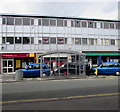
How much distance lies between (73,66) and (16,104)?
10141mm

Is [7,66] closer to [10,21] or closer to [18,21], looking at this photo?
[10,21]

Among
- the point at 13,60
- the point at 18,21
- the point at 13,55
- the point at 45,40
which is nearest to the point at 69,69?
the point at 45,40

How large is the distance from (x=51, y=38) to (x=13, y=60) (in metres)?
6.92

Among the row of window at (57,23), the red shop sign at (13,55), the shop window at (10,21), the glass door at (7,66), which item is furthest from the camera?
the row of window at (57,23)

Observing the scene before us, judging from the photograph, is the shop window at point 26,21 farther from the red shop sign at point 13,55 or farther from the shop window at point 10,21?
Answer: the red shop sign at point 13,55

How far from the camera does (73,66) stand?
1529 cm

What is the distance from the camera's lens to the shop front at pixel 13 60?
71.6ft

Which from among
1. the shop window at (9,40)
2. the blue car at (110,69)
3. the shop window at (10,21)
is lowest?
the blue car at (110,69)

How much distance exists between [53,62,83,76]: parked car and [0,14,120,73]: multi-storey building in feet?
28.1

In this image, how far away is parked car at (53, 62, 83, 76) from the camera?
14.8 m

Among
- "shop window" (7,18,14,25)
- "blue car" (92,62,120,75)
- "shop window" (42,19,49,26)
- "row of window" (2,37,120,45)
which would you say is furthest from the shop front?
"blue car" (92,62,120,75)

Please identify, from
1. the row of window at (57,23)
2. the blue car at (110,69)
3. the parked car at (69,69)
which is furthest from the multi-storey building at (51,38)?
the parked car at (69,69)

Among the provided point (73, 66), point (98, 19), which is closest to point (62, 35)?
point (98, 19)

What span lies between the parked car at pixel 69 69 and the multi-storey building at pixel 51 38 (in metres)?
8.56
